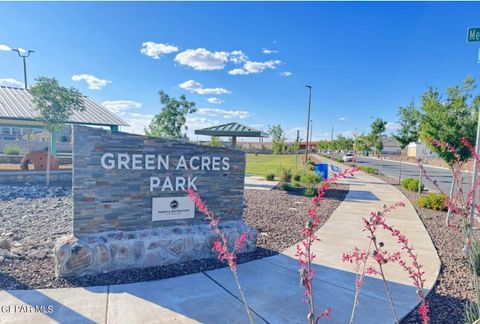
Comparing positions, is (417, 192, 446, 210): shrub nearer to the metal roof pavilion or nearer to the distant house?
the distant house

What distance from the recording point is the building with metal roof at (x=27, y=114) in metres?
13.9

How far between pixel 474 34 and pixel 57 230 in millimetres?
9419

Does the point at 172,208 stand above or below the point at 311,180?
above

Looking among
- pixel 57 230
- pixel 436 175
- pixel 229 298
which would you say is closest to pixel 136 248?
pixel 229 298

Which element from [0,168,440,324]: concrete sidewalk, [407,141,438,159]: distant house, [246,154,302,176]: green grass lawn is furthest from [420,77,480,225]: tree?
[246,154,302,176]: green grass lawn

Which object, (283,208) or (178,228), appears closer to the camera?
(178,228)

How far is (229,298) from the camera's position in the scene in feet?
12.2

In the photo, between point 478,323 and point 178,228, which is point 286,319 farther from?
point 178,228

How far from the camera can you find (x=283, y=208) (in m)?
9.38

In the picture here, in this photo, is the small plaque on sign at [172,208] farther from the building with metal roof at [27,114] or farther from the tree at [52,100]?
the tree at [52,100]

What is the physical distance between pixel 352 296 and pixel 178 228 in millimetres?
3011

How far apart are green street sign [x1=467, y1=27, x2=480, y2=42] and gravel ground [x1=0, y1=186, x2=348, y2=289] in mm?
4937

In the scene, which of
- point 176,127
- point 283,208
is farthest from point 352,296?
point 176,127

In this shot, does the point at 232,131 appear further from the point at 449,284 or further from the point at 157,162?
the point at 449,284
